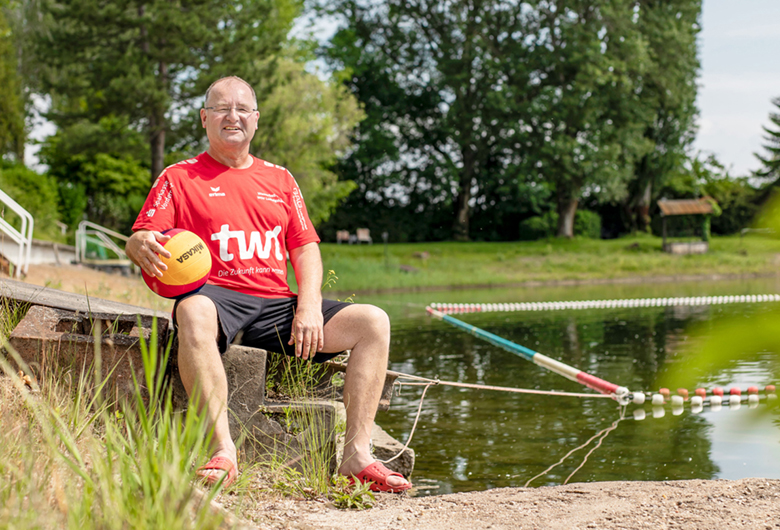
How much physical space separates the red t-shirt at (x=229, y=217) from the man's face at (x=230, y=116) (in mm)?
131

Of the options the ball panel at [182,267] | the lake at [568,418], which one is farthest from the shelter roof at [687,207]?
the ball panel at [182,267]

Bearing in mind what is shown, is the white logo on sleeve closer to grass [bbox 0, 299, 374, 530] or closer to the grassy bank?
grass [bbox 0, 299, 374, 530]

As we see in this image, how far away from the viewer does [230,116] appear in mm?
3527

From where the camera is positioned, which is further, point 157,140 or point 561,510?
point 157,140

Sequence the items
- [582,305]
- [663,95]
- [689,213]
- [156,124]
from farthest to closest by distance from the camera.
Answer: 1. [663,95]
2. [689,213]
3. [156,124]
4. [582,305]

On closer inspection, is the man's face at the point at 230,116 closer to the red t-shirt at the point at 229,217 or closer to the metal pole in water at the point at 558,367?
the red t-shirt at the point at 229,217

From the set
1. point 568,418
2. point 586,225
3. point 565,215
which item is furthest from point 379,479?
point 586,225

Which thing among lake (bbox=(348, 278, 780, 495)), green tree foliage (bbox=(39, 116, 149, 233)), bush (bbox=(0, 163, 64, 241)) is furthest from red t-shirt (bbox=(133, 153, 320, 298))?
green tree foliage (bbox=(39, 116, 149, 233))

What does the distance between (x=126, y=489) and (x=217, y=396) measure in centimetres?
128

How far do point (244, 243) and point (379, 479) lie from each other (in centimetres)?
116

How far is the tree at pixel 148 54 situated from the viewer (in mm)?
19141

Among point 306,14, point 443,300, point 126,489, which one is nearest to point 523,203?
point 306,14

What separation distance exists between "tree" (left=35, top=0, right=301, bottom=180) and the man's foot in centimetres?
1753

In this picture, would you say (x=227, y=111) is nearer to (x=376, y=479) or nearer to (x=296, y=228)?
(x=296, y=228)
